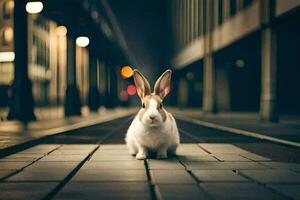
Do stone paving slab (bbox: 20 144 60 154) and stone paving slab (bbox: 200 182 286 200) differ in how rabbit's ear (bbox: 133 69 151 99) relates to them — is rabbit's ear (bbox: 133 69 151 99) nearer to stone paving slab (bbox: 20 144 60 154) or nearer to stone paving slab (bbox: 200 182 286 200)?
stone paving slab (bbox: 200 182 286 200)

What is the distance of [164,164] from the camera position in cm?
783

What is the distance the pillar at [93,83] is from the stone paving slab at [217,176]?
103ft

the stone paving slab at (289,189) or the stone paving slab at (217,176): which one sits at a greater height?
the stone paving slab at (289,189)

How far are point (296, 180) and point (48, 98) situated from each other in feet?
195

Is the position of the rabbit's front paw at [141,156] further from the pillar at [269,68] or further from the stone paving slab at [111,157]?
the pillar at [269,68]

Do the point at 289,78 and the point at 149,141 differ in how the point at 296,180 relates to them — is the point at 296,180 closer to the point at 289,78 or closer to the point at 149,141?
the point at 149,141

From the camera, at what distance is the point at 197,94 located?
6203cm

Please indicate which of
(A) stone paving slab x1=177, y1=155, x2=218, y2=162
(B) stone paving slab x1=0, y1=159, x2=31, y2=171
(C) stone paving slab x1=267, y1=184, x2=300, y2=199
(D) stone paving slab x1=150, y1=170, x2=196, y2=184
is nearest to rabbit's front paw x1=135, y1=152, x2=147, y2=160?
(A) stone paving slab x1=177, y1=155, x2=218, y2=162

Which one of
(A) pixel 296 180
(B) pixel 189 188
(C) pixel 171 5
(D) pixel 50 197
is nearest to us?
(D) pixel 50 197

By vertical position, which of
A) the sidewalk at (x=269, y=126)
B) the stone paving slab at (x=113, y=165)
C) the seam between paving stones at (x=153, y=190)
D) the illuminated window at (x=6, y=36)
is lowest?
the sidewalk at (x=269, y=126)

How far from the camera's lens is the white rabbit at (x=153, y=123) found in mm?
7719

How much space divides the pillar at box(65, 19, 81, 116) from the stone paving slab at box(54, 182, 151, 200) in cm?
2075

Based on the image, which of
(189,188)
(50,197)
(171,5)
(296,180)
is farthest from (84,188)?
(171,5)

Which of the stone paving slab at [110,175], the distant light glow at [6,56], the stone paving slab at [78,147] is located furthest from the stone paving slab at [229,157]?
the distant light glow at [6,56]
